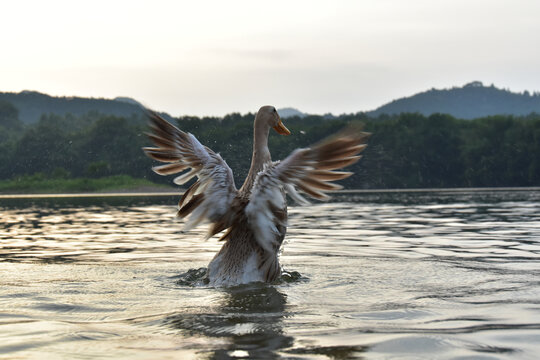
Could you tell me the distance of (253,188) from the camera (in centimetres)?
717

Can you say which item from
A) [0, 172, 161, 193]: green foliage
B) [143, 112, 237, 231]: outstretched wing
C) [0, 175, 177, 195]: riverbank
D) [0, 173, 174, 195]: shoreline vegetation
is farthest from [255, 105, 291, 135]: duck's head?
[0, 172, 161, 193]: green foliage

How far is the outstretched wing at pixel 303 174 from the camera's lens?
705cm

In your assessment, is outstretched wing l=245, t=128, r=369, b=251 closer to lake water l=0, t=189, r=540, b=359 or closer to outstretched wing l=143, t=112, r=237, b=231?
outstretched wing l=143, t=112, r=237, b=231

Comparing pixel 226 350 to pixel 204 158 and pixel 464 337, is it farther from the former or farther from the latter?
pixel 204 158

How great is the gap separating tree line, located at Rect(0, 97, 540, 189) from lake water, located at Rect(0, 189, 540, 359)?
199 feet

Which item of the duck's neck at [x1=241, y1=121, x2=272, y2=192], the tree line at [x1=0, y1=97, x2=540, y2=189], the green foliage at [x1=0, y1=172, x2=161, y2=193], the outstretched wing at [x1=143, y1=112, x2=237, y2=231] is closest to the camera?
the outstretched wing at [x1=143, y1=112, x2=237, y2=231]

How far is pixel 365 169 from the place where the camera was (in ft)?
273

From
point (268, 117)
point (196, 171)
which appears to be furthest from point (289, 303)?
point (268, 117)

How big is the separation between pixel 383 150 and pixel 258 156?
8257cm

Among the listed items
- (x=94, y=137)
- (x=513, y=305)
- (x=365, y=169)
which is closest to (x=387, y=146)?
(x=365, y=169)

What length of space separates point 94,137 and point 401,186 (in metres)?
47.7

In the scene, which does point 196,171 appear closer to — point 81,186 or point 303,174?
point 303,174

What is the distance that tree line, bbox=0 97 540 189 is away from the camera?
269ft

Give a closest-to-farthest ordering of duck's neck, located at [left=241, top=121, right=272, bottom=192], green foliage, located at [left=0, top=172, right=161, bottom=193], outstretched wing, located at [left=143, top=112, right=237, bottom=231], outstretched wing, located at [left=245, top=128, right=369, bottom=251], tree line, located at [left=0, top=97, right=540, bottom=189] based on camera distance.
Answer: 1. outstretched wing, located at [left=245, top=128, right=369, bottom=251]
2. outstretched wing, located at [left=143, top=112, right=237, bottom=231]
3. duck's neck, located at [left=241, top=121, right=272, bottom=192]
4. green foliage, located at [left=0, top=172, right=161, bottom=193]
5. tree line, located at [left=0, top=97, right=540, bottom=189]
